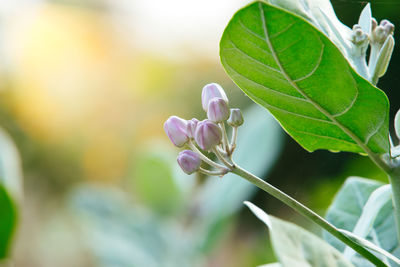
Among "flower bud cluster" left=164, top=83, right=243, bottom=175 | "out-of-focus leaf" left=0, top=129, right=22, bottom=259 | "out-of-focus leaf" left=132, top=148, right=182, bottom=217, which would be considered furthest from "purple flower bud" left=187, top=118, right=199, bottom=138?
"out-of-focus leaf" left=132, top=148, right=182, bottom=217

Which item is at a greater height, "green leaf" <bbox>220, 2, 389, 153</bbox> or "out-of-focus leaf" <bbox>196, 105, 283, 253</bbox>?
"out-of-focus leaf" <bbox>196, 105, 283, 253</bbox>

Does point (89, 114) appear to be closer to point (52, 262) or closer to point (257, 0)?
point (52, 262)

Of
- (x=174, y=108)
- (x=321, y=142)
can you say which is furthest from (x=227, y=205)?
(x=174, y=108)

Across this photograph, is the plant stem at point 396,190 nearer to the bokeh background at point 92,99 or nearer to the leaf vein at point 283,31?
the leaf vein at point 283,31

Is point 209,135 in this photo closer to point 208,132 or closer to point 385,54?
point 208,132

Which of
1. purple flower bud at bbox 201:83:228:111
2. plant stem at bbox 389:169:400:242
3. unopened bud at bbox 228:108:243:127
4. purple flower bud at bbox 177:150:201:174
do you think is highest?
purple flower bud at bbox 201:83:228:111

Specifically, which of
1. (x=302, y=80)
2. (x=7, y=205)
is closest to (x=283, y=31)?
(x=302, y=80)

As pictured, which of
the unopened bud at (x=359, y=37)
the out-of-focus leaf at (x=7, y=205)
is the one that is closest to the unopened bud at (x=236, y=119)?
the unopened bud at (x=359, y=37)

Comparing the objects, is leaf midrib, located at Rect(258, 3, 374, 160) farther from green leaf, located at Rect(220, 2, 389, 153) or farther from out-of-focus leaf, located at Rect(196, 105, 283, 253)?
out-of-focus leaf, located at Rect(196, 105, 283, 253)
